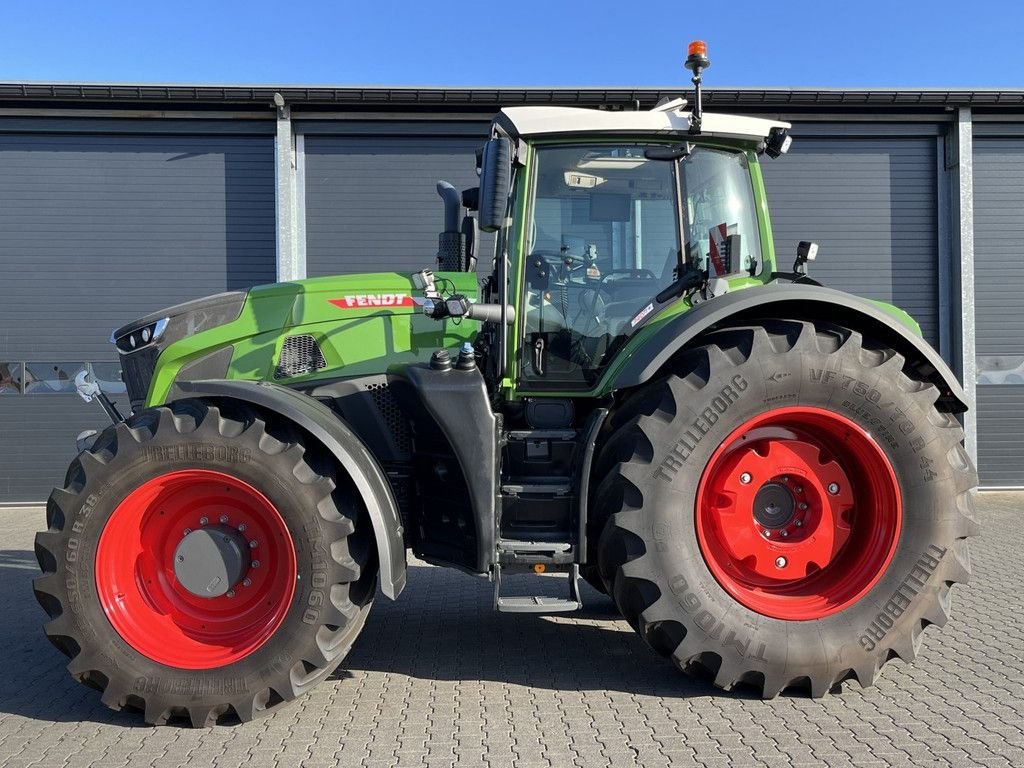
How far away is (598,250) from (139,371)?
7.88ft

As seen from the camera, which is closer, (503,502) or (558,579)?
(503,502)

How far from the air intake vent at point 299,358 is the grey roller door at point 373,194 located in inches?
225

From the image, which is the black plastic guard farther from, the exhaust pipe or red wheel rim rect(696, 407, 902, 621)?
the exhaust pipe

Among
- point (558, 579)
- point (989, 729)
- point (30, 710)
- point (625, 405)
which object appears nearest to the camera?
point (989, 729)

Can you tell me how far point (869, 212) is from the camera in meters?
9.80

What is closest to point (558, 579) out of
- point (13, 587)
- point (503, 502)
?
point (503, 502)

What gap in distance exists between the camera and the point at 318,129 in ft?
31.0

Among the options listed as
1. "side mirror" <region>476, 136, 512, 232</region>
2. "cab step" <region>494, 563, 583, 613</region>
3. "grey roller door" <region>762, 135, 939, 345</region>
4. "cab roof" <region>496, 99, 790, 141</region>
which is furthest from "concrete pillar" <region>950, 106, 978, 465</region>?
"side mirror" <region>476, 136, 512, 232</region>

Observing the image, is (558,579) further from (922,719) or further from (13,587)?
(13,587)

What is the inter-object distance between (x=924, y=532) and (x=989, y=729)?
2.43 feet

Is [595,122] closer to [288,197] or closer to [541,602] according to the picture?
[541,602]

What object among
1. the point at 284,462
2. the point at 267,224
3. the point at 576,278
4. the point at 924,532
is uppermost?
the point at 267,224

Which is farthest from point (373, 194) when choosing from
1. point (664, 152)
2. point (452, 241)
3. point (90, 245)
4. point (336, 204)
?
point (664, 152)

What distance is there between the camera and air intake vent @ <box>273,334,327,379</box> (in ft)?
12.8
